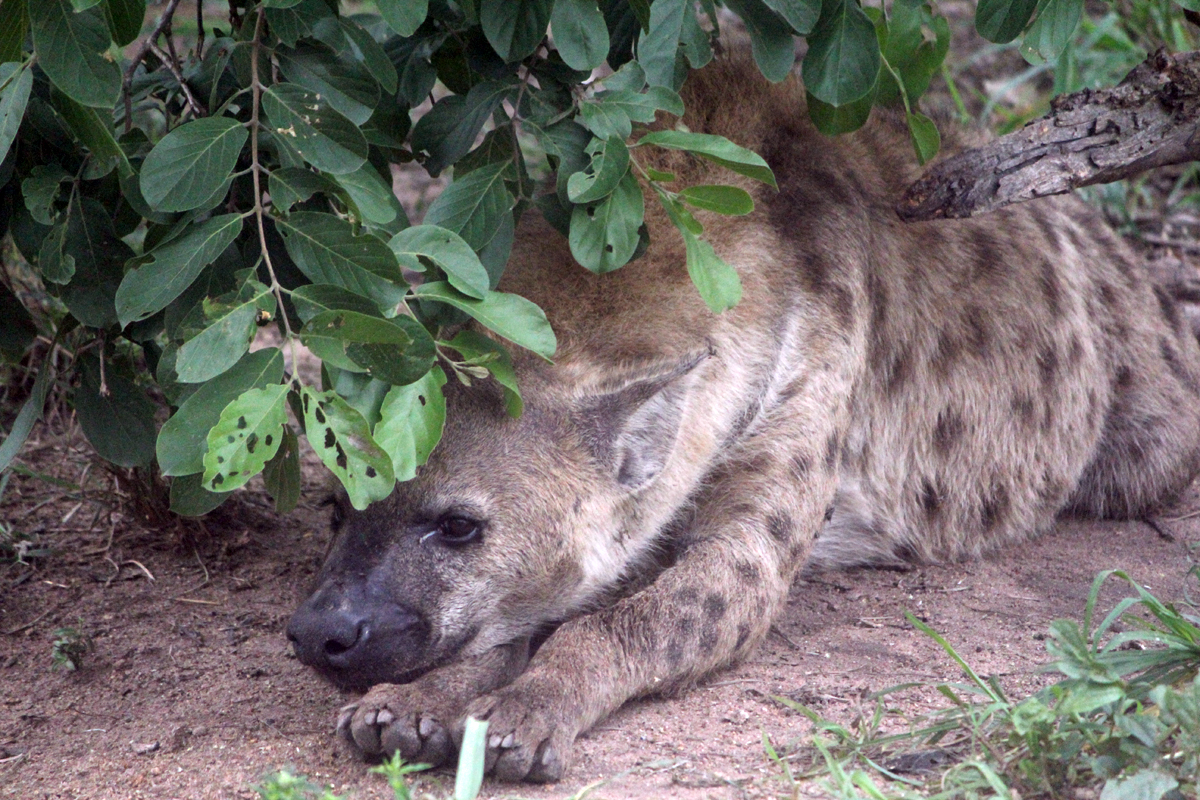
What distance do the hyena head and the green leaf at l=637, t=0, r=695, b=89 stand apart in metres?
0.55

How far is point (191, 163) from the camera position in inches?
74.4

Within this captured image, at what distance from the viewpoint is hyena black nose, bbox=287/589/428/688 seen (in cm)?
213

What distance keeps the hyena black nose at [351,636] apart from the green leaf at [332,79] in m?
0.81

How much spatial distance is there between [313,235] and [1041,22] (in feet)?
4.19

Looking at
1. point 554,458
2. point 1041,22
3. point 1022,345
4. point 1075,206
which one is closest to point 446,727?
point 554,458

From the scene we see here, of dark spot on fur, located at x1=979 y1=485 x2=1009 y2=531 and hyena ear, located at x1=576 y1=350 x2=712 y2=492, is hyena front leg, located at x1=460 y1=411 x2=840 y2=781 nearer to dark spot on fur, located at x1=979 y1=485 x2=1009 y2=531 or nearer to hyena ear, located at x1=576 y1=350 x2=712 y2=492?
hyena ear, located at x1=576 y1=350 x2=712 y2=492

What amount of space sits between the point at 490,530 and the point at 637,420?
1.18 feet

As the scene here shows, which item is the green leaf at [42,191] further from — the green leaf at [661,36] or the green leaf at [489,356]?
the green leaf at [661,36]

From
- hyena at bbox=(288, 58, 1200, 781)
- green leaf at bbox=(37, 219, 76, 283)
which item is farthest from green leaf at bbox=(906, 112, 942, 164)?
green leaf at bbox=(37, 219, 76, 283)

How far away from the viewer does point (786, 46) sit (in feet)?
7.27

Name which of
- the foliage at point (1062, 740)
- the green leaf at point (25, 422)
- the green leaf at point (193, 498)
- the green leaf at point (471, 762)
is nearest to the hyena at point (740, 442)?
the green leaf at point (471, 762)

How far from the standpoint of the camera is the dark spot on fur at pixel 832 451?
9.02 feet

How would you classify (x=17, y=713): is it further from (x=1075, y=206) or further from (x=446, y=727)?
(x=1075, y=206)

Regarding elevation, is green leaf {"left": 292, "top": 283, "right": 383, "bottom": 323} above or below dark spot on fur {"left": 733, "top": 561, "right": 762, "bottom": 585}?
above
